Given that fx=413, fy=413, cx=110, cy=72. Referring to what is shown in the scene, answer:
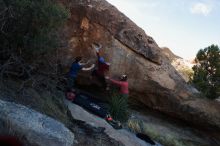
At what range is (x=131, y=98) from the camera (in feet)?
54.1

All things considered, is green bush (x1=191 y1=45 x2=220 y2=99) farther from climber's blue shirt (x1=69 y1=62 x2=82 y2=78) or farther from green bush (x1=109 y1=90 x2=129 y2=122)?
climber's blue shirt (x1=69 y1=62 x2=82 y2=78)

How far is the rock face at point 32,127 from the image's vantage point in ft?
23.7

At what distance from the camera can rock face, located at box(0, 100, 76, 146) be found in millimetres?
7215

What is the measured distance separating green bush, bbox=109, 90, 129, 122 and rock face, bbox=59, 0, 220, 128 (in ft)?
3.09

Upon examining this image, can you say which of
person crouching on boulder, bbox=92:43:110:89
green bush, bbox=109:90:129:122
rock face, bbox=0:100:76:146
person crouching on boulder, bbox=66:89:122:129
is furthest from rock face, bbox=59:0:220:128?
rock face, bbox=0:100:76:146

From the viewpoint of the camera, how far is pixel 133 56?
15398 millimetres

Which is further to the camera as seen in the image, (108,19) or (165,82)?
(165,82)

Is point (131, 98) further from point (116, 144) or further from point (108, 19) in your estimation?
point (116, 144)

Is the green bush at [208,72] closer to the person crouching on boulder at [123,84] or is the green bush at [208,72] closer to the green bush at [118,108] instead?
the person crouching on boulder at [123,84]

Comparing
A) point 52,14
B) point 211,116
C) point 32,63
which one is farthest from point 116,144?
point 211,116

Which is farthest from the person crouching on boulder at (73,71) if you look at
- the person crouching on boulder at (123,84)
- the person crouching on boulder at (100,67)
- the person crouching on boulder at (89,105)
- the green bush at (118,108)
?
the green bush at (118,108)

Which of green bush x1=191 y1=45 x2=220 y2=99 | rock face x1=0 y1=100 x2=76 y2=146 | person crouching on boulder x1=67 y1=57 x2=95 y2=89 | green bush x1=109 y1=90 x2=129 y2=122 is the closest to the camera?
rock face x1=0 y1=100 x2=76 y2=146

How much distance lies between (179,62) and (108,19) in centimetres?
1856

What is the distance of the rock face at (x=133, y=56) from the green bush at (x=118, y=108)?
0.94 m
